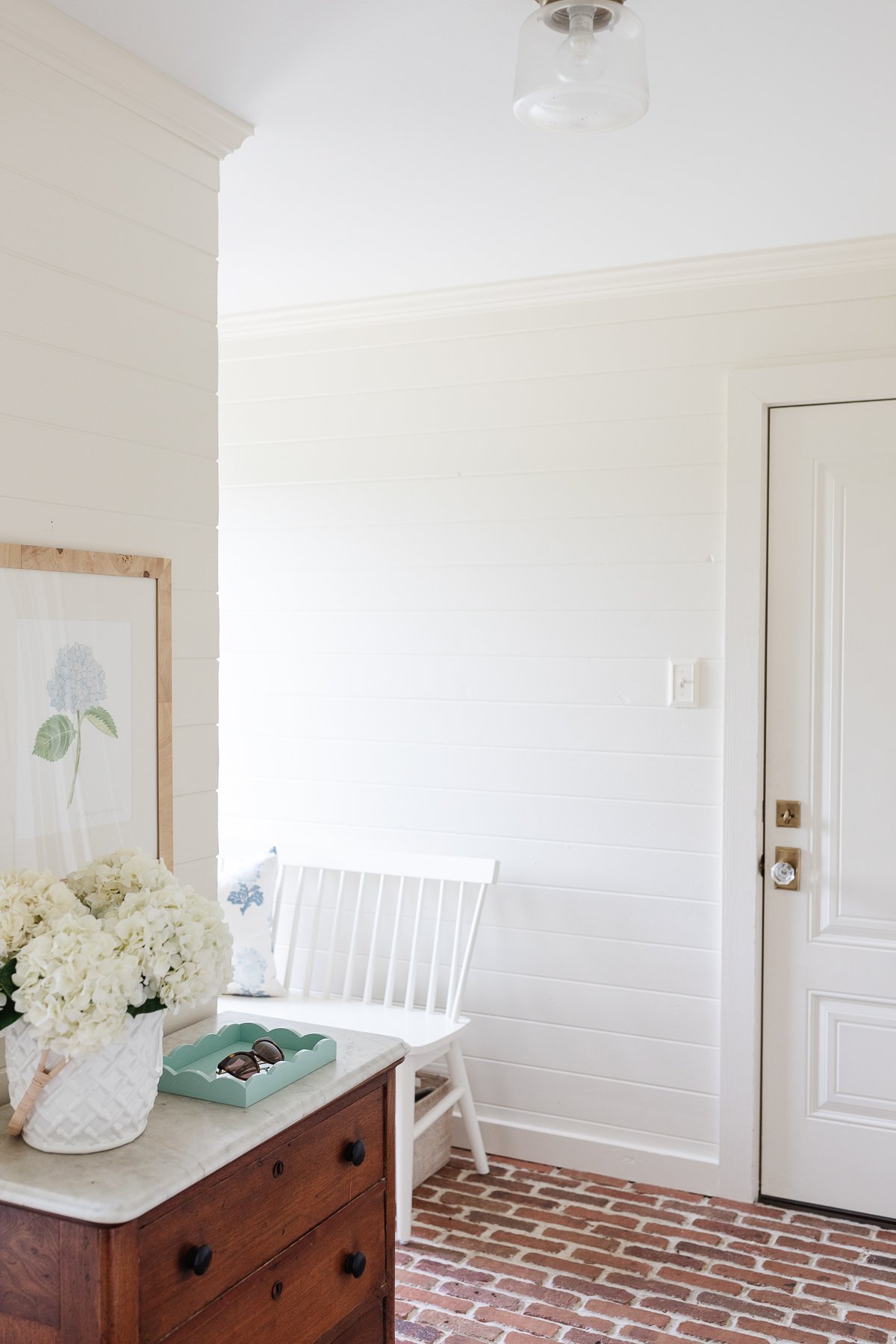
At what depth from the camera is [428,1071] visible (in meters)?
3.61

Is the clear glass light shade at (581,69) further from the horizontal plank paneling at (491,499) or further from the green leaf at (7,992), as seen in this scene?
the horizontal plank paneling at (491,499)

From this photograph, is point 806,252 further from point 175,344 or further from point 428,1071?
point 428,1071

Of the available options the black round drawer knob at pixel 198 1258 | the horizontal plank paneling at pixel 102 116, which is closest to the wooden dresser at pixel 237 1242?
the black round drawer knob at pixel 198 1258

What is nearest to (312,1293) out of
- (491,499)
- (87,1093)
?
(87,1093)

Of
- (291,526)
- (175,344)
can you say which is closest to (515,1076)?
(291,526)

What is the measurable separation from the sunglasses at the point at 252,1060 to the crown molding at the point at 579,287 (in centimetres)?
230

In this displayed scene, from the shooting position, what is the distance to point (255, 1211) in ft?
5.58

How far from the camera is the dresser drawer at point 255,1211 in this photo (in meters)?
1.52

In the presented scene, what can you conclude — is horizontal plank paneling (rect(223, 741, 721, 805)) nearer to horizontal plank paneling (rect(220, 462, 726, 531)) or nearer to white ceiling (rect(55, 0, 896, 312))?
horizontal plank paneling (rect(220, 462, 726, 531))

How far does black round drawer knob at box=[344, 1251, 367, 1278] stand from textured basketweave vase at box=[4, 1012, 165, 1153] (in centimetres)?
50

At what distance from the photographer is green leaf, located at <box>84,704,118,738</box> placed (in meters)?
2.00

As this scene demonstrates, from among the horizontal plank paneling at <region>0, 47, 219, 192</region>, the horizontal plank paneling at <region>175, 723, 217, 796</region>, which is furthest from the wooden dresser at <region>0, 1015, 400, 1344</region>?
the horizontal plank paneling at <region>0, 47, 219, 192</region>

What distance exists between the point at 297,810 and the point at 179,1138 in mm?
2127

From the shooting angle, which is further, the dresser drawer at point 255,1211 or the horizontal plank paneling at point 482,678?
the horizontal plank paneling at point 482,678
